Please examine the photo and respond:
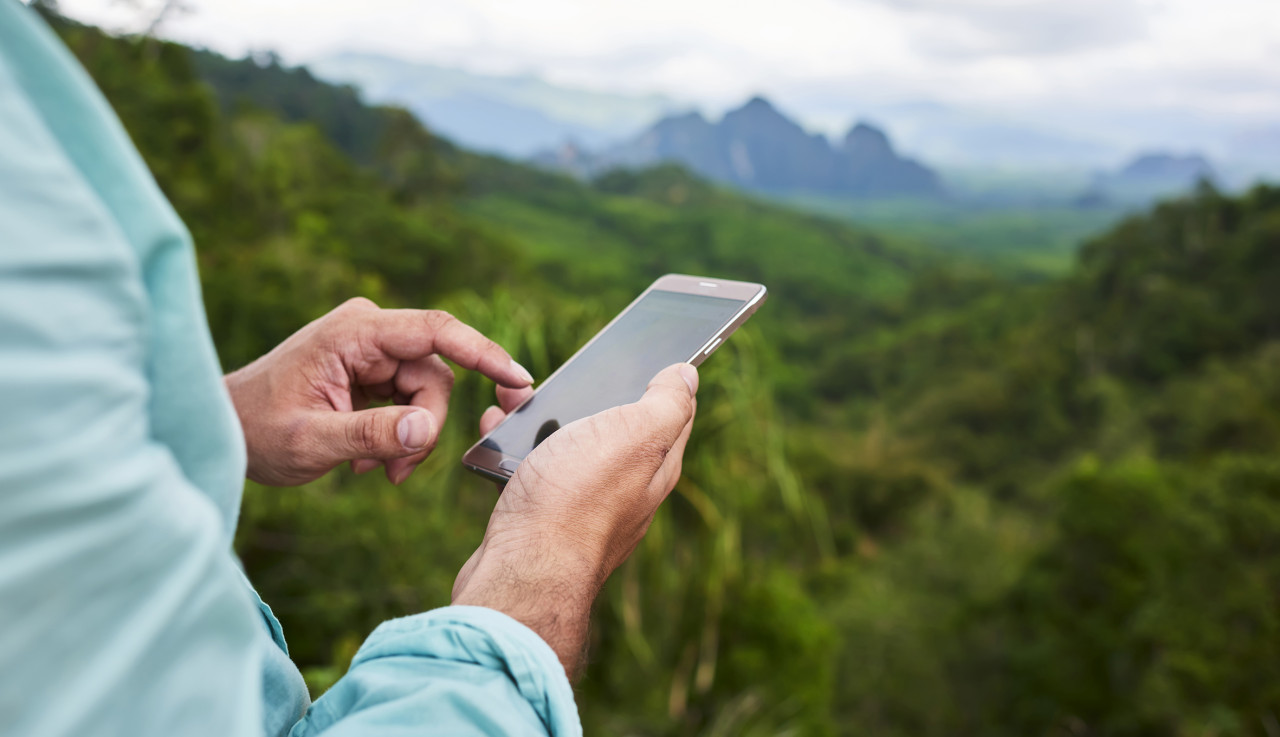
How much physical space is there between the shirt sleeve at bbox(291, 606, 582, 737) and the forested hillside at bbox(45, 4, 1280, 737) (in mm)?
1423

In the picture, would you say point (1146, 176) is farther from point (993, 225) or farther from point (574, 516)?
point (574, 516)

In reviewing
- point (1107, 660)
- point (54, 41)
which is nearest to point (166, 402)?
point (54, 41)

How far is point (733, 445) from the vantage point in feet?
8.41

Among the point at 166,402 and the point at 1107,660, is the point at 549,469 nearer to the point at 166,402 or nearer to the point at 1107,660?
the point at 166,402

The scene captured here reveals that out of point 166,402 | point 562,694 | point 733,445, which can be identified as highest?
point 166,402

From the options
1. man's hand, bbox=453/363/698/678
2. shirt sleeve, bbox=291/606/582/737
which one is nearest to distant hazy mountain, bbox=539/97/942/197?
man's hand, bbox=453/363/698/678

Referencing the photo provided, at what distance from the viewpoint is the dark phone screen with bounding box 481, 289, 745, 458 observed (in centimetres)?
129

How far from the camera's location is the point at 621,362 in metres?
1.39

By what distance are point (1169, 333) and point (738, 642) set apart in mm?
35110

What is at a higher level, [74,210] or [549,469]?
[74,210]

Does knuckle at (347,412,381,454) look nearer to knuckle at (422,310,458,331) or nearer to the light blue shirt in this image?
knuckle at (422,310,458,331)

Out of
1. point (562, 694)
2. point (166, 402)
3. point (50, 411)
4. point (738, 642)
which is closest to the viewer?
point (50, 411)

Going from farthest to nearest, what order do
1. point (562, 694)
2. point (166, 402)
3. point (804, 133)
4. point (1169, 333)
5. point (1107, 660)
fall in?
point (804, 133), point (1169, 333), point (1107, 660), point (562, 694), point (166, 402)

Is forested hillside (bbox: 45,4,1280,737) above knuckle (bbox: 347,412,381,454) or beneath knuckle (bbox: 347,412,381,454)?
beneath
